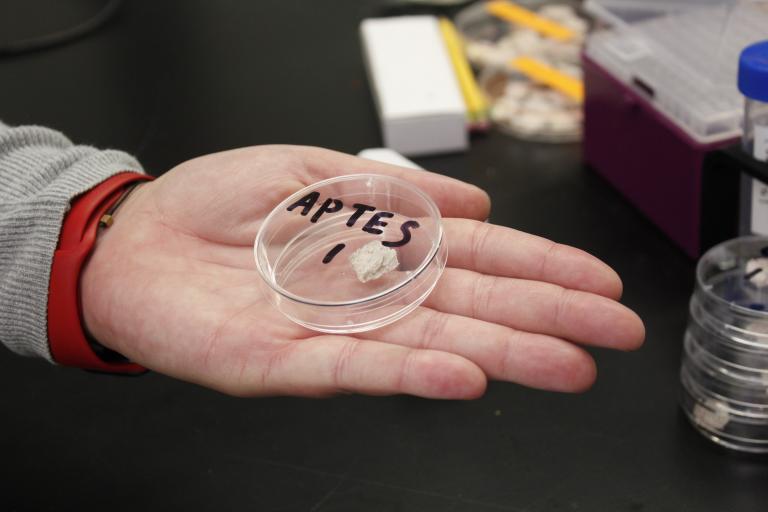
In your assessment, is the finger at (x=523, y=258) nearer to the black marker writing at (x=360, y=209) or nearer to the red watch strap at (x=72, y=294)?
the black marker writing at (x=360, y=209)

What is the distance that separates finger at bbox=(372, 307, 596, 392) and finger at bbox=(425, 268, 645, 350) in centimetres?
3

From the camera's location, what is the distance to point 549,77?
1696 millimetres

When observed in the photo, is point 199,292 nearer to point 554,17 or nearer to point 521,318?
point 521,318

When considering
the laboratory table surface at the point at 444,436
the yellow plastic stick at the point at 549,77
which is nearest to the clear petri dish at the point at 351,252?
the laboratory table surface at the point at 444,436

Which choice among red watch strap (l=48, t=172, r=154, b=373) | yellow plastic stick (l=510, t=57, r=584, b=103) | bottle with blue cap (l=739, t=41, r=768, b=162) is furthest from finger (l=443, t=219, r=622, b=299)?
yellow plastic stick (l=510, t=57, r=584, b=103)

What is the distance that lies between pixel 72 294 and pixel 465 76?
3.26 ft

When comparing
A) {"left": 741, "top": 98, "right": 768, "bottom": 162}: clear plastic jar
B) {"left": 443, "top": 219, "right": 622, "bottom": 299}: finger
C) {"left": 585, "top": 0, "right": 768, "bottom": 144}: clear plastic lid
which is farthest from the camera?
{"left": 585, "top": 0, "right": 768, "bottom": 144}: clear plastic lid

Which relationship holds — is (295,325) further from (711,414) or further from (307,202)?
(711,414)

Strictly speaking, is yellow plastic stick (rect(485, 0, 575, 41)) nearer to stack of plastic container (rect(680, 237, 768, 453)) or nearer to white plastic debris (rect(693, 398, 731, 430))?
stack of plastic container (rect(680, 237, 768, 453))

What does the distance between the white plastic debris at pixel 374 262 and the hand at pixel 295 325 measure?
0.07m

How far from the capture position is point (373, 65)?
1.75 meters

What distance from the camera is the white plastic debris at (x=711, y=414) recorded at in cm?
102

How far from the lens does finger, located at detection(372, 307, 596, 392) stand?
31.7 inches

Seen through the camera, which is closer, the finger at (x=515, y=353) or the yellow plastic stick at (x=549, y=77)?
the finger at (x=515, y=353)
